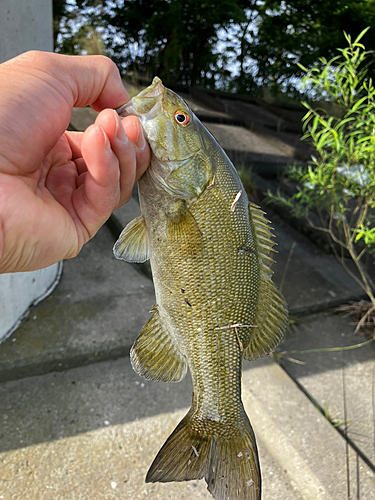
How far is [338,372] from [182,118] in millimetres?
3082

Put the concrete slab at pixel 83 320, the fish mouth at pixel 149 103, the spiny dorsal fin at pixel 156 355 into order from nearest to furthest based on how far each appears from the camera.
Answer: the fish mouth at pixel 149 103 < the spiny dorsal fin at pixel 156 355 < the concrete slab at pixel 83 320

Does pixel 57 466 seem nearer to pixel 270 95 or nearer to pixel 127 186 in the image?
pixel 127 186

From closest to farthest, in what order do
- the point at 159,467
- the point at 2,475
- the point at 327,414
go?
1. the point at 159,467
2. the point at 2,475
3. the point at 327,414

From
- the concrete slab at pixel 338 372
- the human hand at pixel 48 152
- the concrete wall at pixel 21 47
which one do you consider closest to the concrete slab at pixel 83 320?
the concrete wall at pixel 21 47

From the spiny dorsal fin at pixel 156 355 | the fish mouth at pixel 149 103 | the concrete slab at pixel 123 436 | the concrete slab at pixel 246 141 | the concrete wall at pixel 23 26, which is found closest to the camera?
the fish mouth at pixel 149 103

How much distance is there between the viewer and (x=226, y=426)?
1344 mm

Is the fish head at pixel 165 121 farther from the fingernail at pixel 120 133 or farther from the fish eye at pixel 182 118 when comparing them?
the fingernail at pixel 120 133

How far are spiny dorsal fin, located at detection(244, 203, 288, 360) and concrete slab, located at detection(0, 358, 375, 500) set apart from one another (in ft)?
5.20

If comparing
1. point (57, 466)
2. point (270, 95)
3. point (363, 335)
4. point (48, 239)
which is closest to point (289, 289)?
point (363, 335)

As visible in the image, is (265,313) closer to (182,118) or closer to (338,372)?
(182,118)

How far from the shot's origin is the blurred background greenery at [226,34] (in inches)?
309

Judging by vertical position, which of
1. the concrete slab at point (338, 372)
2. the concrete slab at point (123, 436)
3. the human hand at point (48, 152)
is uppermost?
the human hand at point (48, 152)

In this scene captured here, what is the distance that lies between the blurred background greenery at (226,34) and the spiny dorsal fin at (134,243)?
6.51m

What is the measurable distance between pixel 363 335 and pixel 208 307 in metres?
3.28
